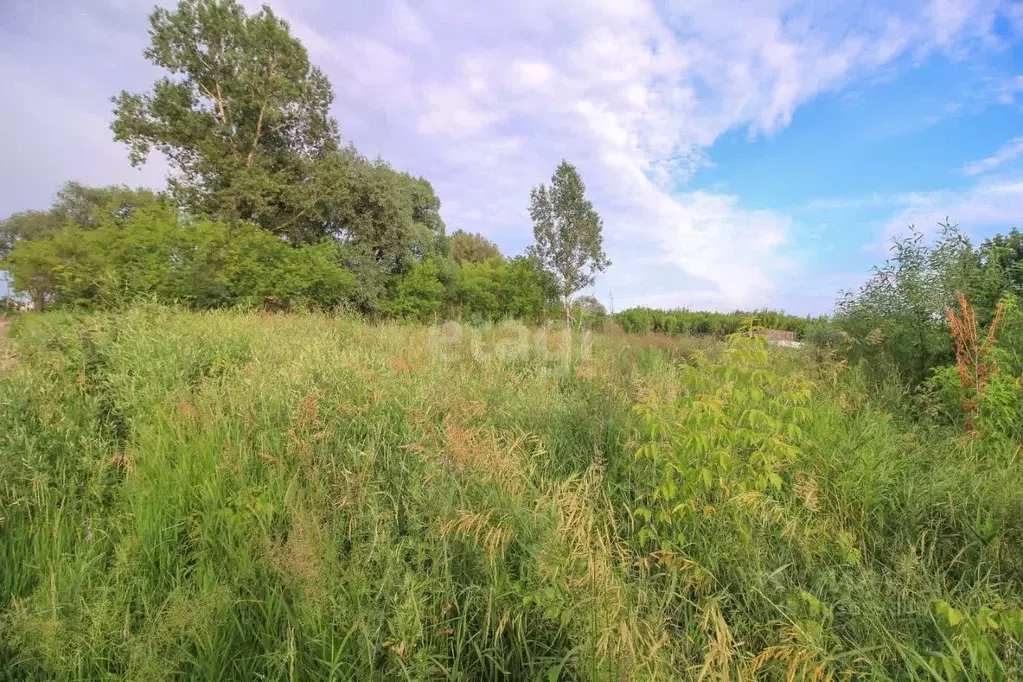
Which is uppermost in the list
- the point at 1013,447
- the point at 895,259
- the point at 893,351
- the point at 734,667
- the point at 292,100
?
the point at 292,100

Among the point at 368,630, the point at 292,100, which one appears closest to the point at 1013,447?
the point at 368,630

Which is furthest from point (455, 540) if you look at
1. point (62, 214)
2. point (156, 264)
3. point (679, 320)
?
point (62, 214)

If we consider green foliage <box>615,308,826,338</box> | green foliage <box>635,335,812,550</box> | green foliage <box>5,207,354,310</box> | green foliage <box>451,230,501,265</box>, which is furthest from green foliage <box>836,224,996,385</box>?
green foliage <box>451,230,501,265</box>

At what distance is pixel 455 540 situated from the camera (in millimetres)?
2182

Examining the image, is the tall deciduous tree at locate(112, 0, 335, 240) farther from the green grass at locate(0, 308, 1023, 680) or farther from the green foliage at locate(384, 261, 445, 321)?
the green grass at locate(0, 308, 1023, 680)

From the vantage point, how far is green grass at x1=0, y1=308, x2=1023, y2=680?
1780mm

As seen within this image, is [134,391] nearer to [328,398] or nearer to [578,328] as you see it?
[328,398]

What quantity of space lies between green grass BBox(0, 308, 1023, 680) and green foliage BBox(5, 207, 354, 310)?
9.41 meters

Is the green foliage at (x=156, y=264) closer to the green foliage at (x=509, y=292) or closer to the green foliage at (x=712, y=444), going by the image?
the green foliage at (x=509, y=292)

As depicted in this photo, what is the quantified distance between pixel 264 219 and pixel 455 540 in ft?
73.6

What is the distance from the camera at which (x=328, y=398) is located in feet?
11.6

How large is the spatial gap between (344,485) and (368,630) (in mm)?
1019

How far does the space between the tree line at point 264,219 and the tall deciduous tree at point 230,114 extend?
53mm

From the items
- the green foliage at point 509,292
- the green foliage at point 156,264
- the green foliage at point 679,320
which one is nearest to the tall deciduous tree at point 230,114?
the green foliage at point 156,264
